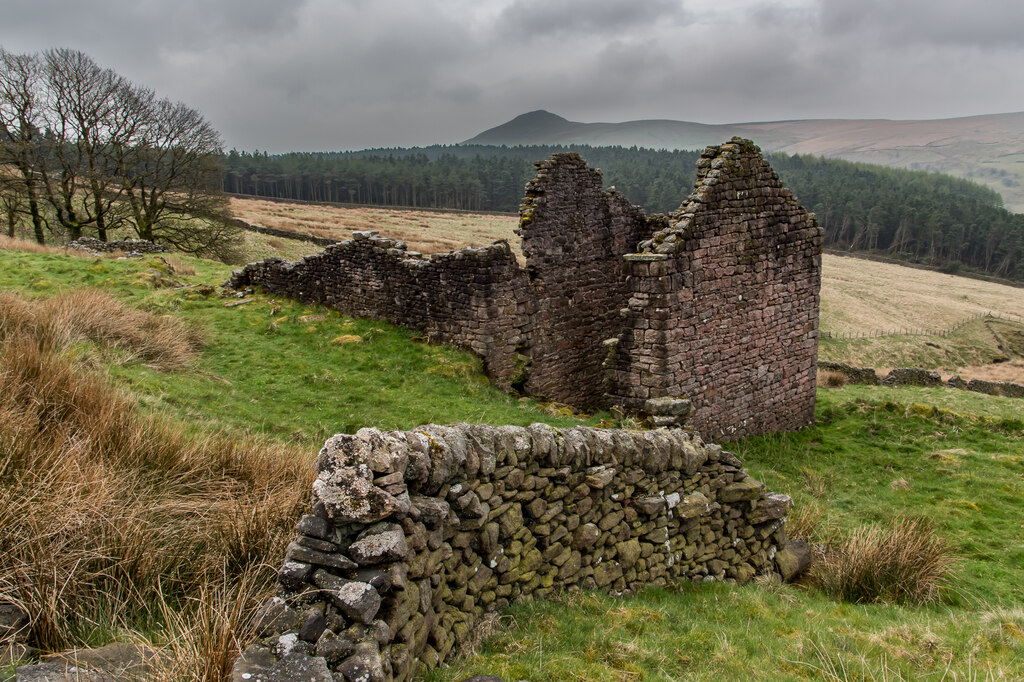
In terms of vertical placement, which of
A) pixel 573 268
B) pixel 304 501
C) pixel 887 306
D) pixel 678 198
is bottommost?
pixel 887 306

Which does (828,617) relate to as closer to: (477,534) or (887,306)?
(477,534)

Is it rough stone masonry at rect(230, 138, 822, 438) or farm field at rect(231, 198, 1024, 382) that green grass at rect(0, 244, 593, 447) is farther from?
farm field at rect(231, 198, 1024, 382)

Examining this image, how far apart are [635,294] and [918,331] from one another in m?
40.2

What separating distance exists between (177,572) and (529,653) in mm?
2564

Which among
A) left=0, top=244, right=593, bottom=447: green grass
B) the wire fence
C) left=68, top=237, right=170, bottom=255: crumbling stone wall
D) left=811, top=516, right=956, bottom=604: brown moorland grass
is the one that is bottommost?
the wire fence

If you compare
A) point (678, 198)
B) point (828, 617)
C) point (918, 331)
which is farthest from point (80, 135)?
point (678, 198)

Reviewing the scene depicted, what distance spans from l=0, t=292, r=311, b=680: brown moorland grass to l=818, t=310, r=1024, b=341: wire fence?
1521 inches

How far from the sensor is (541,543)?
620 cm

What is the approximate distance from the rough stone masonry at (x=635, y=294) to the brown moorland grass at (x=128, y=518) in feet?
22.3

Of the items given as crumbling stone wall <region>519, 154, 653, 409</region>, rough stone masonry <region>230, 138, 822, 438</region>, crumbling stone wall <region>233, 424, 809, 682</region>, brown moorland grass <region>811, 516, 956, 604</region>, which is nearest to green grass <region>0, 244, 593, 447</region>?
rough stone masonry <region>230, 138, 822, 438</region>

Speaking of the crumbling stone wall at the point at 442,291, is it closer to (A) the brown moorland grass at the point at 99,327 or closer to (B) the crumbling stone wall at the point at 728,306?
(B) the crumbling stone wall at the point at 728,306

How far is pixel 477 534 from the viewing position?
5.41 metres

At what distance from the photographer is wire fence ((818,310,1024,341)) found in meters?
39.5

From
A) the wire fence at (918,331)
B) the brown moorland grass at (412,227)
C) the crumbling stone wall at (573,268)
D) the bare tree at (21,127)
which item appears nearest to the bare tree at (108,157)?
the bare tree at (21,127)
